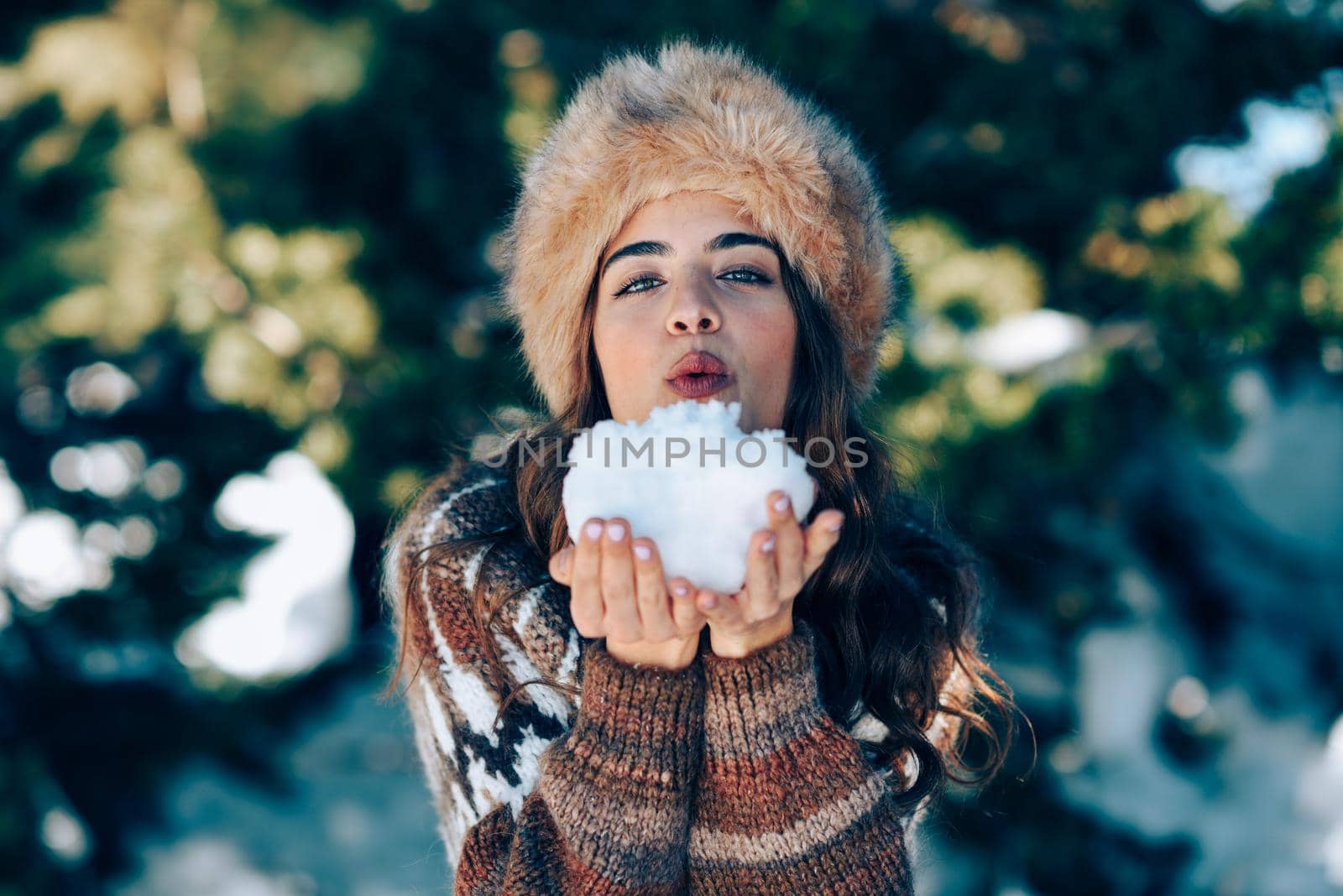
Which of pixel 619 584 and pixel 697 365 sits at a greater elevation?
pixel 697 365

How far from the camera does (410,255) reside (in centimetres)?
265

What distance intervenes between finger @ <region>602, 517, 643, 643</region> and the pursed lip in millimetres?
308

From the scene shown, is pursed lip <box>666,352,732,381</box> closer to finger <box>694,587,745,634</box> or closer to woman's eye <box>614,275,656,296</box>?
woman's eye <box>614,275,656,296</box>

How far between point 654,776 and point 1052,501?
1.89m

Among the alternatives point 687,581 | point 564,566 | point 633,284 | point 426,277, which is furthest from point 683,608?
point 426,277

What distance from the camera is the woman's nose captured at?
116 centimetres

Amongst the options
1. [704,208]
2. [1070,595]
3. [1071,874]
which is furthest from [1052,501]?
[704,208]

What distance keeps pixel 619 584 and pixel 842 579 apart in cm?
50

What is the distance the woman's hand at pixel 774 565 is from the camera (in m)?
0.89

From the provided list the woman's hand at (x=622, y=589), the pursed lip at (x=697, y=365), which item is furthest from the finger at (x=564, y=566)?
the pursed lip at (x=697, y=365)

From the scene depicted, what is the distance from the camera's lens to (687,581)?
91 cm

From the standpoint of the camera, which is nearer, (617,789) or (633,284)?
(617,789)

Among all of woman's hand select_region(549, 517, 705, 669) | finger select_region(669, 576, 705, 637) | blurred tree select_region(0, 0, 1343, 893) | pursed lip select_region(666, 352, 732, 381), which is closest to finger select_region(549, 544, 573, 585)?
woman's hand select_region(549, 517, 705, 669)

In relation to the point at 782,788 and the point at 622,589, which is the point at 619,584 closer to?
the point at 622,589
